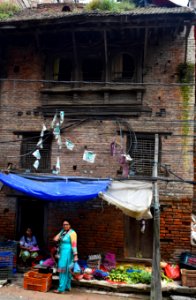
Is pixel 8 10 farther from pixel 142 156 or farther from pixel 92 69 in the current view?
pixel 142 156

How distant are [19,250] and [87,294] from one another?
2944 millimetres

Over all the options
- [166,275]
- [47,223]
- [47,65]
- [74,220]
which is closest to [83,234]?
[74,220]

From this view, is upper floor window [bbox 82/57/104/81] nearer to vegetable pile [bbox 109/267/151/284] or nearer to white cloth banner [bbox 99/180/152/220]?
white cloth banner [bbox 99/180/152/220]

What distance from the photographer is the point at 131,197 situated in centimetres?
847

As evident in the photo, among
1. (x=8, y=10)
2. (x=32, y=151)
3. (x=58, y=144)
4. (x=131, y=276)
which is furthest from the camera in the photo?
(x=8, y=10)

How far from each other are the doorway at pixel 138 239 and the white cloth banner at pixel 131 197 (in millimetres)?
2014

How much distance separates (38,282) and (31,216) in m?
2.81

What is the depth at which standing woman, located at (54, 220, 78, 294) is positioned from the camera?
27.8 feet

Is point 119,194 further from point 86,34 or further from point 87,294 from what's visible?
point 86,34

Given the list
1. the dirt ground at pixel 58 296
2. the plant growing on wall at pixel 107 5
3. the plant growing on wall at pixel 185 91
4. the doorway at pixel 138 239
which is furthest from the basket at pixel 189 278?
the plant growing on wall at pixel 107 5

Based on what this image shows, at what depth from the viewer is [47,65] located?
11.4 m

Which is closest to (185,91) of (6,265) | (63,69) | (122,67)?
(122,67)

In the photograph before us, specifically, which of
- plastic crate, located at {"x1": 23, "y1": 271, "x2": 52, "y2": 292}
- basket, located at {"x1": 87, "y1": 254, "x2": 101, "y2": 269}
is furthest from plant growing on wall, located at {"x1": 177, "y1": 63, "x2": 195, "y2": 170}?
plastic crate, located at {"x1": 23, "y1": 271, "x2": 52, "y2": 292}

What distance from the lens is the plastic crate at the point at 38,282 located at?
845 centimetres
